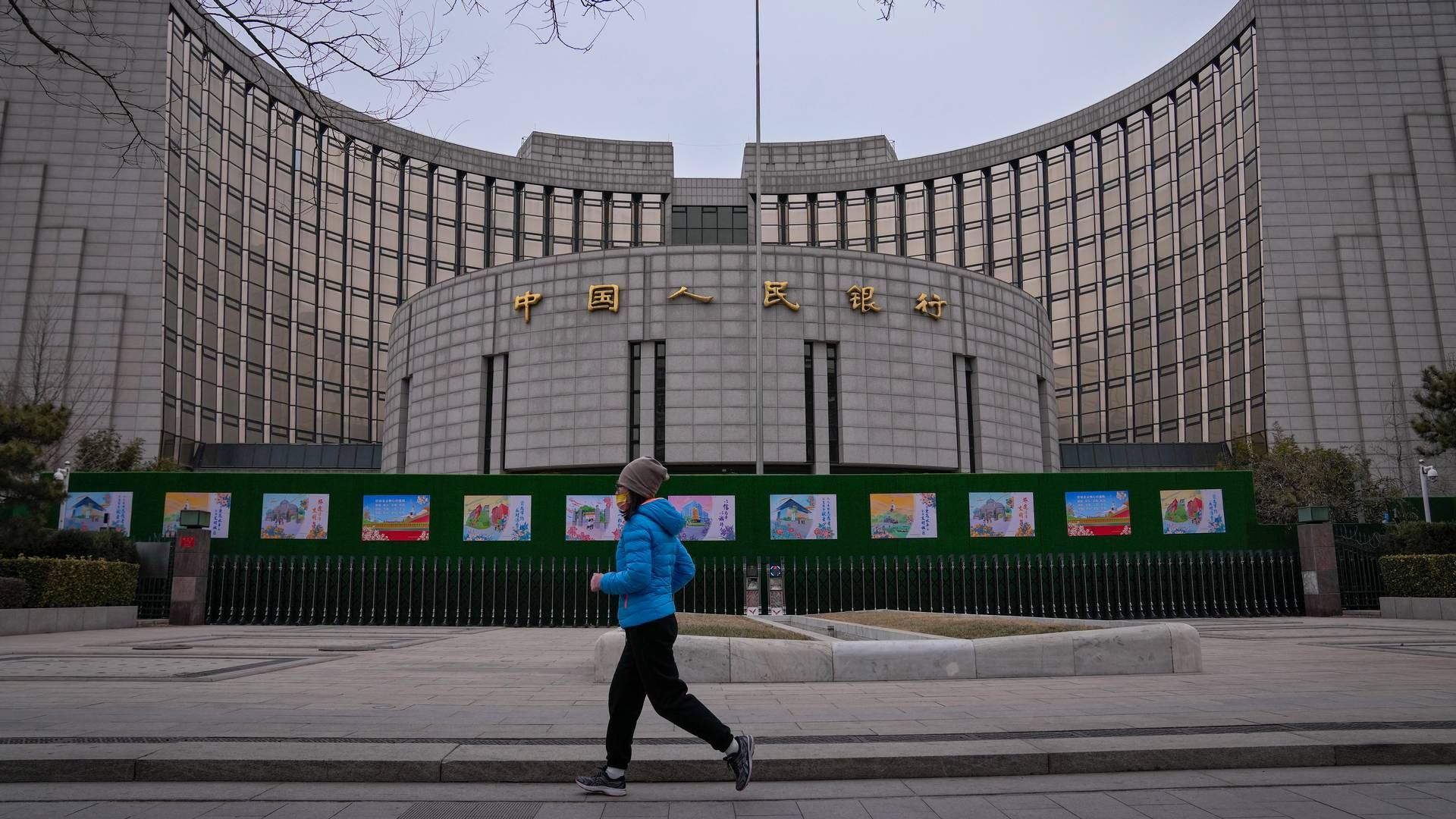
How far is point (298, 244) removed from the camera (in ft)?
214

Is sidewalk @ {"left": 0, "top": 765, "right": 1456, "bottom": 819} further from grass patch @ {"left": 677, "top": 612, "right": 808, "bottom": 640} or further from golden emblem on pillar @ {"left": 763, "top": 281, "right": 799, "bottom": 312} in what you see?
golden emblem on pillar @ {"left": 763, "top": 281, "right": 799, "bottom": 312}

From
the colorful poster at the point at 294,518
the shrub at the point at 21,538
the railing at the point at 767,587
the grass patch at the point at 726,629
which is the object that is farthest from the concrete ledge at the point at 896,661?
the shrub at the point at 21,538

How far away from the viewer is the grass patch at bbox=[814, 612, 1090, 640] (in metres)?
12.4

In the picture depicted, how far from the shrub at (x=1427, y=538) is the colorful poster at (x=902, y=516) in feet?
39.0

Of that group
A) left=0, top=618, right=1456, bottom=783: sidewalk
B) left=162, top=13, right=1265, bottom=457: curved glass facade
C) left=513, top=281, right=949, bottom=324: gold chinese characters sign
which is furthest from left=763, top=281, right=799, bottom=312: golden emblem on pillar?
left=0, top=618, right=1456, bottom=783: sidewalk

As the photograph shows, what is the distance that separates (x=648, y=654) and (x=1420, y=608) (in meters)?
24.4

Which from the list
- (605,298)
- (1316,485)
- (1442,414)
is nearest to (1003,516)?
(1442,414)

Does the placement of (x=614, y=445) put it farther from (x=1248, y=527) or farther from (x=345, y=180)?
(x=345, y=180)

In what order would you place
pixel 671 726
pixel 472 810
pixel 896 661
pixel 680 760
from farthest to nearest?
pixel 896 661
pixel 671 726
pixel 680 760
pixel 472 810

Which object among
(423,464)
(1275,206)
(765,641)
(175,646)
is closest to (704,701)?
(765,641)

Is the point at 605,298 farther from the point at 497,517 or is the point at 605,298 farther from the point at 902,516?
the point at 902,516

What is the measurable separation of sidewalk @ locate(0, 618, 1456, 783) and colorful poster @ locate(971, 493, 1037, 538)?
427 inches

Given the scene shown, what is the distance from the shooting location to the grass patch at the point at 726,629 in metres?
12.2

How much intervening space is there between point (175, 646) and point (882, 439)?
3099cm
